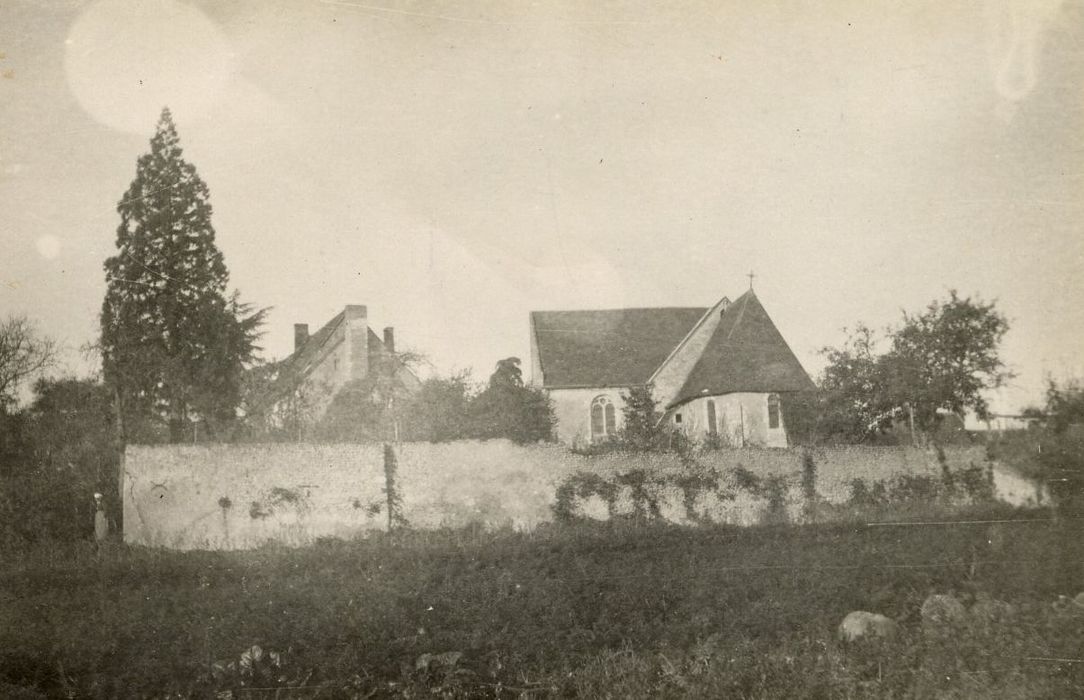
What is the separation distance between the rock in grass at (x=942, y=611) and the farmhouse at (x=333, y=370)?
1789cm

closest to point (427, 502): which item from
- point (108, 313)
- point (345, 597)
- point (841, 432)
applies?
point (345, 597)

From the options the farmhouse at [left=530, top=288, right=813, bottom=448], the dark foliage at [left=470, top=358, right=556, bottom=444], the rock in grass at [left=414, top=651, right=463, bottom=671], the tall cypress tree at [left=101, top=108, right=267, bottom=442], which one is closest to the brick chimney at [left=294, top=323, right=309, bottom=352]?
the farmhouse at [left=530, top=288, right=813, bottom=448]

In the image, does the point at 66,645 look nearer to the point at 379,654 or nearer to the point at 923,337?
the point at 379,654

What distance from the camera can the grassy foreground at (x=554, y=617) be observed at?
10.6 metres

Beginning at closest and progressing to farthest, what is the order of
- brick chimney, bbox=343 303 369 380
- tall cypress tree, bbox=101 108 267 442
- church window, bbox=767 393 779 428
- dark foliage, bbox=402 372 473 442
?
tall cypress tree, bbox=101 108 267 442, dark foliage, bbox=402 372 473 442, church window, bbox=767 393 779 428, brick chimney, bbox=343 303 369 380

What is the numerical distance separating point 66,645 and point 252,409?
1247 cm

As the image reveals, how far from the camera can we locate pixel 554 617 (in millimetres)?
13125

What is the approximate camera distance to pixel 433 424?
24.3 meters

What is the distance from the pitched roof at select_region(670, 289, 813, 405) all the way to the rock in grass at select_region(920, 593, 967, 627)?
1726 cm

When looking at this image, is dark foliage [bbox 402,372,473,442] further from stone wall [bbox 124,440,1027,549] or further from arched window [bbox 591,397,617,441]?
arched window [bbox 591,397,617,441]

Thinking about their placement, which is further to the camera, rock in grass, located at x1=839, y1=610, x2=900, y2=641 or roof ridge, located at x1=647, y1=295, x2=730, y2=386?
roof ridge, located at x1=647, y1=295, x2=730, y2=386

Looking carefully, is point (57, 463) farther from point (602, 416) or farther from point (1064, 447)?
point (1064, 447)

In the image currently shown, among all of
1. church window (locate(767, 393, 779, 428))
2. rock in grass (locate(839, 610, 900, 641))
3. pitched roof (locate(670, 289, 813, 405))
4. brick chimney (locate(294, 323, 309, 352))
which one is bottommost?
rock in grass (locate(839, 610, 900, 641))

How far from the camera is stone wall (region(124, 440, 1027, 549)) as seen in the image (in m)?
18.7
